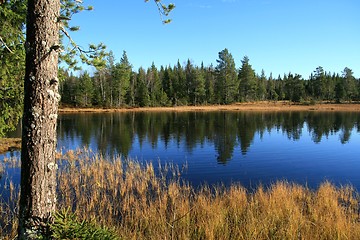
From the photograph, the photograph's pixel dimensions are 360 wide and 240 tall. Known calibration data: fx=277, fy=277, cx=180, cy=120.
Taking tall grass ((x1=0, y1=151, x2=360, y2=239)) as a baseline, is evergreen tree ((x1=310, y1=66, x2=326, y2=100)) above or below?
above

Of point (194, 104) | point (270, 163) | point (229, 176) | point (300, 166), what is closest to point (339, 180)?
point (300, 166)

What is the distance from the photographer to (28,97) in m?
3.37

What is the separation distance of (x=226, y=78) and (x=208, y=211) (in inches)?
3126

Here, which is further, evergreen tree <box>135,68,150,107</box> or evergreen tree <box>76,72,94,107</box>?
evergreen tree <box>135,68,150,107</box>

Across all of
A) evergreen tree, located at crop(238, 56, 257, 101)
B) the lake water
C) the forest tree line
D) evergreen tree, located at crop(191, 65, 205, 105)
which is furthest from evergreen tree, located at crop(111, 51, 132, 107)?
the lake water

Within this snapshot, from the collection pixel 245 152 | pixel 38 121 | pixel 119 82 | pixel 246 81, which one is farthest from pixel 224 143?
pixel 246 81

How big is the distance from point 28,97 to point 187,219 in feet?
18.3

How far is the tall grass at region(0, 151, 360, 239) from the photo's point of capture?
255 inches

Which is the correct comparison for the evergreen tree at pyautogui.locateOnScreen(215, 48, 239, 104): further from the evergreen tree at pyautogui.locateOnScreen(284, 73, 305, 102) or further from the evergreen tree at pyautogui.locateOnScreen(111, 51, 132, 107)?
the evergreen tree at pyautogui.locateOnScreen(111, 51, 132, 107)

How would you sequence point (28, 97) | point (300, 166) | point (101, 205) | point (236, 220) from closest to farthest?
point (28, 97) → point (236, 220) → point (101, 205) → point (300, 166)

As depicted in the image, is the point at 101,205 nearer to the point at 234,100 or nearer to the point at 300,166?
the point at 300,166

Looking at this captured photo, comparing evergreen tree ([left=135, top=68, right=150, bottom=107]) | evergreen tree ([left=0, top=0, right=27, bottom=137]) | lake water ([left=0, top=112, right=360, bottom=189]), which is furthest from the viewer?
evergreen tree ([left=135, top=68, right=150, bottom=107])

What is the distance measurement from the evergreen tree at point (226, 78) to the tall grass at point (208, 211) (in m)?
72.5

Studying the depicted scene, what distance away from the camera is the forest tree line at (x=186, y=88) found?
3189 inches
